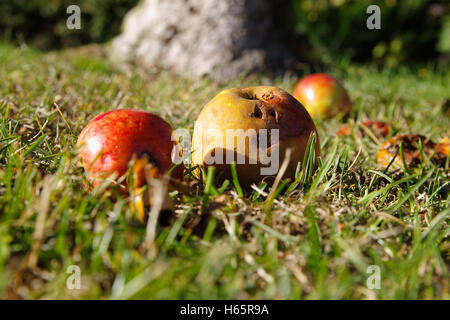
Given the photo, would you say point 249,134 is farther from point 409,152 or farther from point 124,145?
point 409,152

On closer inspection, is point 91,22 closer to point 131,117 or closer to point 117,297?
point 131,117

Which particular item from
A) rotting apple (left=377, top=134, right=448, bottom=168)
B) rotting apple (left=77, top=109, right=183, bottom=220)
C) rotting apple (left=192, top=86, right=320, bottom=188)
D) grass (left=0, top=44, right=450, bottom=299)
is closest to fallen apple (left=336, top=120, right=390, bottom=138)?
rotting apple (left=377, top=134, right=448, bottom=168)

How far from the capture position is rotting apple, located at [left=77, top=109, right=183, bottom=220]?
1.57 metres

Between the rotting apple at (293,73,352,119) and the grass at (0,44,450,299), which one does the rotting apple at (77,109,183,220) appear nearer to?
the grass at (0,44,450,299)

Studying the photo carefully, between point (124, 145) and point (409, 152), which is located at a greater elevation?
point (124, 145)

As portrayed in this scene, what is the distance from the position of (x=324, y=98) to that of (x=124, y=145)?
2.38 m

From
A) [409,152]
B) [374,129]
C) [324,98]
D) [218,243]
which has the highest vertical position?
[324,98]

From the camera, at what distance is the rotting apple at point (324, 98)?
3559 mm

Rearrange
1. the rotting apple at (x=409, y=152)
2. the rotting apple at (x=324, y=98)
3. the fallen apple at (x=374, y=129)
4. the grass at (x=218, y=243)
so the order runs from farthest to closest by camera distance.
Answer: the rotting apple at (x=324, y=98) → the fallen apple at (x=374, y=129) → the rotting apple at (x=409, y=152) → the grass at (x=218, y=243)

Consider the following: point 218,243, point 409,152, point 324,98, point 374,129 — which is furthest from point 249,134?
point 324,98

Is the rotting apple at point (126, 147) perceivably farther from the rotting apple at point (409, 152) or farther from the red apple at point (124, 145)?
the rotting apple at point (409, 152)

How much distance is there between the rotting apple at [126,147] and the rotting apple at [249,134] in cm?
17

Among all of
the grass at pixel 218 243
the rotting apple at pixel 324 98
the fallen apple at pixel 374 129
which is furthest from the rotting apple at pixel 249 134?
the rotting apple at pixel 324 98

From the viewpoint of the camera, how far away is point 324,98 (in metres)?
3.55
